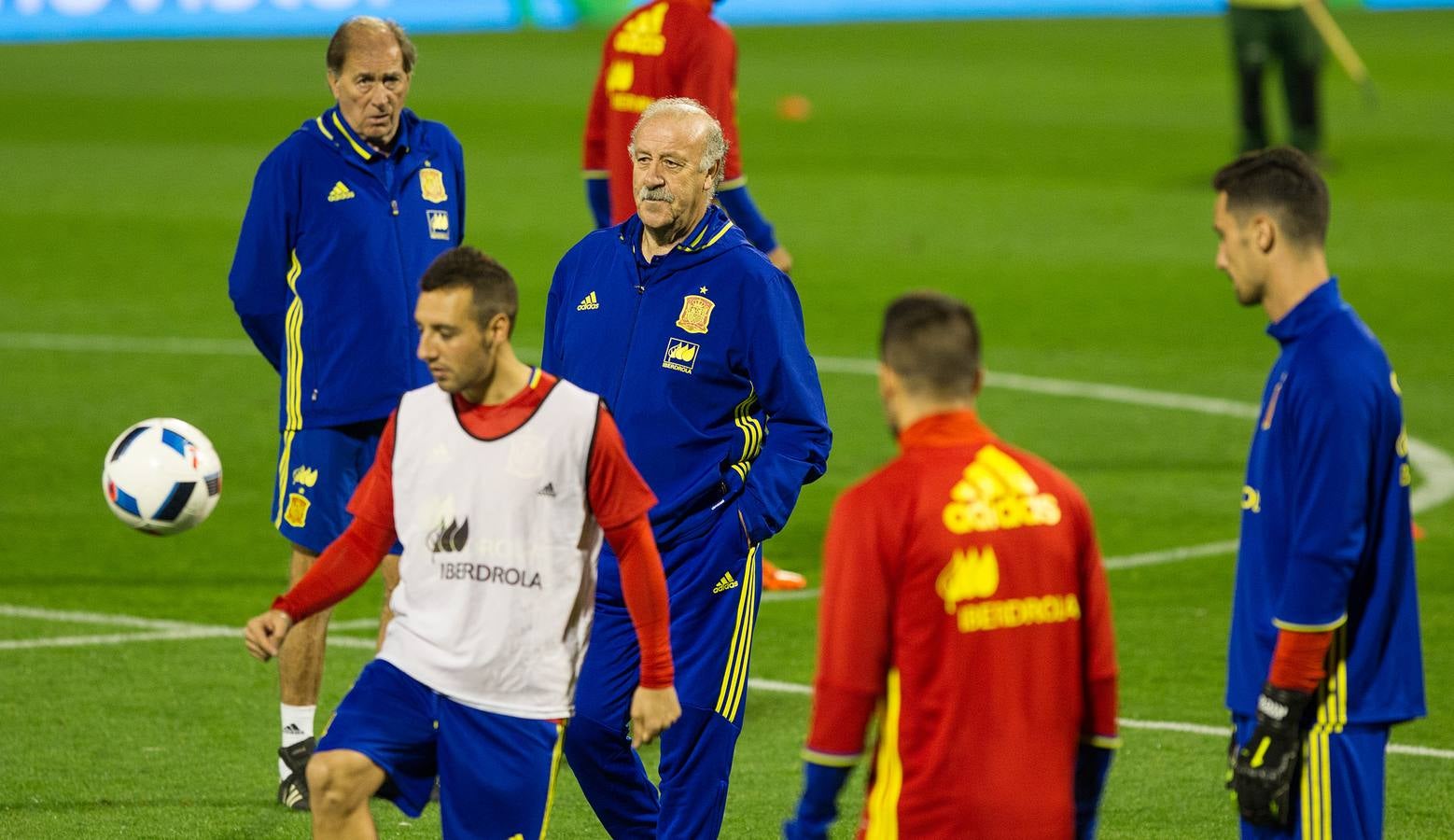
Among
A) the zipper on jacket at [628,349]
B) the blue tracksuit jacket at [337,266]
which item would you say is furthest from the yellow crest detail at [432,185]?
the zipper on jacket at [628,349]

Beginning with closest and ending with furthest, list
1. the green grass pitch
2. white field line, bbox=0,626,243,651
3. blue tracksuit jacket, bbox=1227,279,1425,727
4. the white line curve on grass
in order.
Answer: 1. blue tracksuit jacket, bbox=1227,279,1425,727
2. the green grass pitch
3. white field line, bbox=0,626,243,651
4. the white line curve on grass

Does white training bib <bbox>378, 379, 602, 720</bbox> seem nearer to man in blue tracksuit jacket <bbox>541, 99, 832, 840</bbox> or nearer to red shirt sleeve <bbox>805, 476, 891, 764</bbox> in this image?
man in blue tracksuit jacket <bbox>541, 99, 832, 840</bbox>

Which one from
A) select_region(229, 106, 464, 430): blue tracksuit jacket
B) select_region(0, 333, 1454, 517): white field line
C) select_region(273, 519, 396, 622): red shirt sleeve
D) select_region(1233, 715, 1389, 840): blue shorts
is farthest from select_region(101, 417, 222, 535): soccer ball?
select_region(0, 333, 1454, 517): white field line

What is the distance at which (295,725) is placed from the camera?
779 cm

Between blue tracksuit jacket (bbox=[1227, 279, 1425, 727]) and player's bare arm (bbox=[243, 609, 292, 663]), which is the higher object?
blue tracksuit jacket (bbox=[1227, 279, 1425, 727])

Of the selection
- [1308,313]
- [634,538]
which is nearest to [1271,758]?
[1308,313]

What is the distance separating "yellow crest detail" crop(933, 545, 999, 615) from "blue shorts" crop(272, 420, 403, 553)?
3.59 m

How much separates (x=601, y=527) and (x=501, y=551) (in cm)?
25

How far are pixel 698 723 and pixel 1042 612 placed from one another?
72.9 inches

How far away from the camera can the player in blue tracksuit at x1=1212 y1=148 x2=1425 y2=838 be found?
489cm

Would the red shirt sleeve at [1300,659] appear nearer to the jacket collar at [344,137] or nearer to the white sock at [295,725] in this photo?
the white sock at [295,725]

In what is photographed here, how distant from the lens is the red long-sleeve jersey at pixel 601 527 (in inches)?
213

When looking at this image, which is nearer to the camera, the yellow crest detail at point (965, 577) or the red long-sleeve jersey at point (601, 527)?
the yellow crest detail at point (965, 577)

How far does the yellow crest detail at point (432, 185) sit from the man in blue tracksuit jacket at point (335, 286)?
58 millimetres
